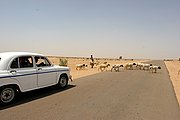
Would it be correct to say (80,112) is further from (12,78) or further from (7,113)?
(12,78)

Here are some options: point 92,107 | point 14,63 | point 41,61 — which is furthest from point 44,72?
point 92,107

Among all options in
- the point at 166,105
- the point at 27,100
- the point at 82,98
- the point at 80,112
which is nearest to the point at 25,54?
the point at 27,100

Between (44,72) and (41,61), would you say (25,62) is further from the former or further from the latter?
(41,61)

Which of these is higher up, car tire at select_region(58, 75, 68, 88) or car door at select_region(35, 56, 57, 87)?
car door at select_region(35, 56, 57, 87)

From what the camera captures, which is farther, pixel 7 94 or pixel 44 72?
pixel 44 72

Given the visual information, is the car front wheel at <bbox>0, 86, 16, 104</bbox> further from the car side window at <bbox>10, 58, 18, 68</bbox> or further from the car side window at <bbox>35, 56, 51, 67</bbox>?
the car side window at <bbox>35, 56, 51, 67</bbox>

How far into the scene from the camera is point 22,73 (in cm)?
889

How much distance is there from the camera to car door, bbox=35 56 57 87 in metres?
9.90

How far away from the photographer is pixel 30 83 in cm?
929

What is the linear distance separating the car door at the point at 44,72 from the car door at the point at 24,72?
13.4 inches

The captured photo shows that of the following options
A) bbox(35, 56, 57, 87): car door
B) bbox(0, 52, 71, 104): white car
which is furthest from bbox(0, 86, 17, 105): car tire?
bbox(35, 56, 57, 87): car door

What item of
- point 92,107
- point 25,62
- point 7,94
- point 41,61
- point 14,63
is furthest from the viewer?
point 41,61

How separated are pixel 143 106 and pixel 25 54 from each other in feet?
17.6

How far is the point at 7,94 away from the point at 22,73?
3.32 ft
